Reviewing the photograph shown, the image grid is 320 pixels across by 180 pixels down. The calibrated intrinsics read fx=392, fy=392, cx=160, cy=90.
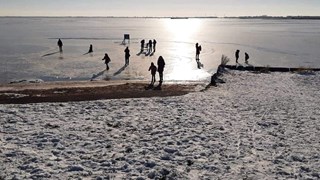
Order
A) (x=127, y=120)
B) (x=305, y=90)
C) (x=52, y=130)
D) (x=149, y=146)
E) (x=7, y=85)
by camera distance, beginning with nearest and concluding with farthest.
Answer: (x=149, y=146) < (x=52, y=130) < (x=127, y=120) < (x=305, y=90) < (x=7, y=85)

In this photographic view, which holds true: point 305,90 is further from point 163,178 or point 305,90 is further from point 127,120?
point 163,178

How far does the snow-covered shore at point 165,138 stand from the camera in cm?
805

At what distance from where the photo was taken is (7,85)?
1917cm

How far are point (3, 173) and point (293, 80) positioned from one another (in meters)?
15.5

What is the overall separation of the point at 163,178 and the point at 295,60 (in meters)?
24.4

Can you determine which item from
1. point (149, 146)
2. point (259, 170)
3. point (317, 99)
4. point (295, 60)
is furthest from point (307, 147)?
point (295, 60)

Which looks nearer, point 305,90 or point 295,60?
point 305,90

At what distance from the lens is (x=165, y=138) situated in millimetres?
9906

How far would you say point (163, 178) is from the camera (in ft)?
25.3

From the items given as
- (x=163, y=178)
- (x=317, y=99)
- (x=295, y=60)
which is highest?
(x=295, y=60)

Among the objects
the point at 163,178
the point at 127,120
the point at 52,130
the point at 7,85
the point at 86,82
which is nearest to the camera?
the point at 163,178

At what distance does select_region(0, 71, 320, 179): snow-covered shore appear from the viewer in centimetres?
805

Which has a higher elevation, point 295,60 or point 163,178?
point 295,60

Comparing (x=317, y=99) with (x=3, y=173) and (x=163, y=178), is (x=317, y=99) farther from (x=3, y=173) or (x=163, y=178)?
(x=3, y=173)
